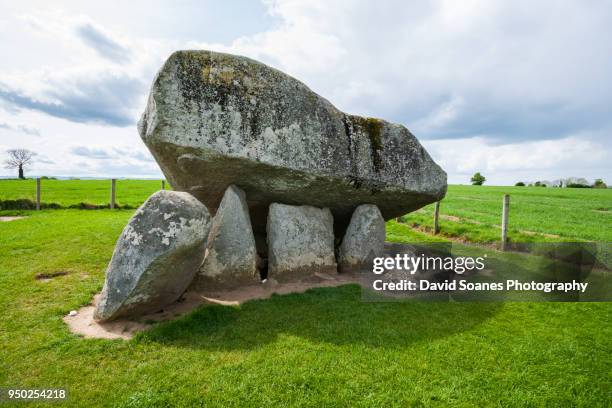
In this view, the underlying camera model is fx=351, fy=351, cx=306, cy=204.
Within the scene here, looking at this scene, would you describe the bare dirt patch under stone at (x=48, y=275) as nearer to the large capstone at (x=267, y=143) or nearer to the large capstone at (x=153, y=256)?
the large capstone at (x=153, y=256)

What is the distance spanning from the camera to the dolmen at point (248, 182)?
6332 mm

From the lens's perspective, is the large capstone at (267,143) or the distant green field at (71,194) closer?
the large capstone at (267,143)

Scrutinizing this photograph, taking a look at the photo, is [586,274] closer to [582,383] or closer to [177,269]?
[582,383]

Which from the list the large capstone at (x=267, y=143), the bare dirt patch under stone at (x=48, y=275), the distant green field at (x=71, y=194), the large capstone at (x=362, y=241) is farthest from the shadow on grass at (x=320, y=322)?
the distant green field at (x=71, y=194)

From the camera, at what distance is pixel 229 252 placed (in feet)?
26.5

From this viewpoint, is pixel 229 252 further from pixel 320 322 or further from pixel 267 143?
pixel 320 322

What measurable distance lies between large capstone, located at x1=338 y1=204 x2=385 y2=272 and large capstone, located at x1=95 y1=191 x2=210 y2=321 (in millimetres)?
4487

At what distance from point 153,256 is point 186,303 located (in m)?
1.60

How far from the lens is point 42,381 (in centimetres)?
463

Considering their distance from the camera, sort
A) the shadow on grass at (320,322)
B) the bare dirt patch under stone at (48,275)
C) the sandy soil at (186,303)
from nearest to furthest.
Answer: the shadow on grass at (320,322) → the sandy soil at (186,303) → the bare dirt patch under stone at (48,275)

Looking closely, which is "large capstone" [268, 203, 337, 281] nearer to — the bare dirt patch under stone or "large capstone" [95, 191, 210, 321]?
"large capstone" [95, 191, 210, 321]

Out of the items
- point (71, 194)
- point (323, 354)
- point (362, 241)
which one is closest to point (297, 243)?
point (362, 241)

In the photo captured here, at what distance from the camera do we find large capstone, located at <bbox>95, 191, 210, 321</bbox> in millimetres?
6062

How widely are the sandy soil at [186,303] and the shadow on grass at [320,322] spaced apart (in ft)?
1.27
